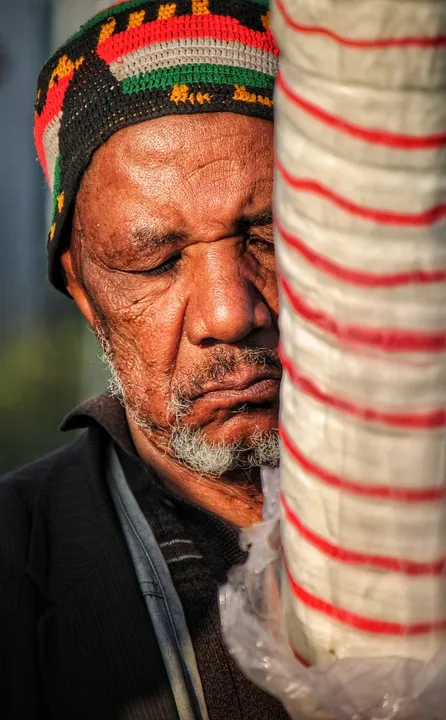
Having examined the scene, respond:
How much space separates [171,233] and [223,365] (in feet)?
1.06

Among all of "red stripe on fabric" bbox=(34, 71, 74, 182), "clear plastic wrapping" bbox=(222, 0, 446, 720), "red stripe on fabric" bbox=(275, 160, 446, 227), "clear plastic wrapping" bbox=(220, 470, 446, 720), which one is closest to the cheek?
"red stripe on fabric" bbox=(34, 71, 74, 182)

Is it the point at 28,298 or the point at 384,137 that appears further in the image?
the point at 28,298

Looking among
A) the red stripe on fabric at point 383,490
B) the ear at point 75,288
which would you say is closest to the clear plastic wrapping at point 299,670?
the red stripe on fabric at point 383,490

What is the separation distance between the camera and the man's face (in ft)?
6.75

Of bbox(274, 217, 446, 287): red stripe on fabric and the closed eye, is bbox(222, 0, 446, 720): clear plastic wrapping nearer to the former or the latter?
bbox(274, 217, 446, 287): red stripe on fabric

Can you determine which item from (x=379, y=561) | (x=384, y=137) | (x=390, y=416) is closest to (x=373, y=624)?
(x=379, y=561)

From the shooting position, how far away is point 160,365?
2197mm

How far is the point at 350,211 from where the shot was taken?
0.84 metres

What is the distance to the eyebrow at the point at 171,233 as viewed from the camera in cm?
207

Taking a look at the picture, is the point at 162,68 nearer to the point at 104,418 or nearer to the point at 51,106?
the point at 51,106

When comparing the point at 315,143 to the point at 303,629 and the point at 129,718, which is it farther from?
the point at 129,718

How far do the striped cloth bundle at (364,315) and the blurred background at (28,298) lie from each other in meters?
3.43

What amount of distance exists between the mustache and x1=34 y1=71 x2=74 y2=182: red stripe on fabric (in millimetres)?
820

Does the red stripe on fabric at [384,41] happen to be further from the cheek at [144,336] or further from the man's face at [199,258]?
the cheek at [144,336]
